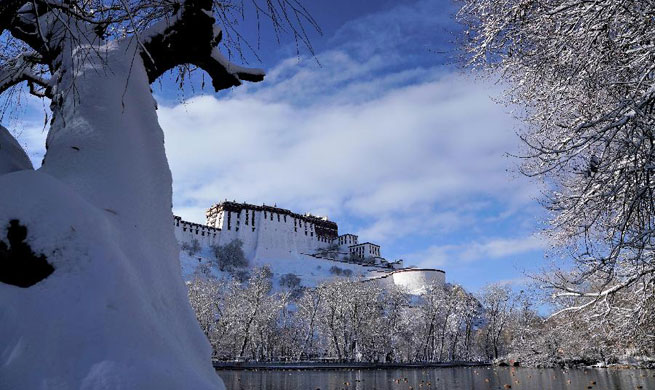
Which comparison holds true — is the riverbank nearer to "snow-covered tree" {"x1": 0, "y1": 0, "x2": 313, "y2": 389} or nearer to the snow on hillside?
"snow-covered tree" {"x1": 0, "y1": 0, "x2": 313, "y2": 389}

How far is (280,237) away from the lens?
100m

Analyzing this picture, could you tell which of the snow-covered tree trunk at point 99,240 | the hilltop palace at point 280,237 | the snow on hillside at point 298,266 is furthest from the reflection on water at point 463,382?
the hilltop palace at point 280,237

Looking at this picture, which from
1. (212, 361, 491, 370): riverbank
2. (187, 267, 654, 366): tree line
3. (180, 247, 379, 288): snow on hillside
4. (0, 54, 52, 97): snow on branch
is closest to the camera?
(0, 54, 52, 97): snow on branch

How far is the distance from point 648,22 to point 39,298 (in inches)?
243

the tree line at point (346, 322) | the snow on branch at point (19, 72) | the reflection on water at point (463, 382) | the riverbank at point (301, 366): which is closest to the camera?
the snow on branch at point (19, 72)

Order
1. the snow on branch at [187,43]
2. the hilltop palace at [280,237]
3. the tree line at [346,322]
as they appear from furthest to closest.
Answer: the hilltop palace at [280,237]
the tree line at [346,322]
the snow on branch at [187,43]

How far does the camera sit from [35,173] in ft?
8.05

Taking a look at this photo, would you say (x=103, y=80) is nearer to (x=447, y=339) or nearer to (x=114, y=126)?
(x=114, y=126)

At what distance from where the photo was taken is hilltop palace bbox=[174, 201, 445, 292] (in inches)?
3558

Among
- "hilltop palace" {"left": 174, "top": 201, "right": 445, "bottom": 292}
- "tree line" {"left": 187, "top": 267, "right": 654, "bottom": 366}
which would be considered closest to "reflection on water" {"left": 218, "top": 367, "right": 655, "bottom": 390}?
"tree line" {"left": 187, "top": 267, "right": 654, "bottom": 366}

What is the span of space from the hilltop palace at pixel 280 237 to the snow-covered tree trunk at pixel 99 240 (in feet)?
285

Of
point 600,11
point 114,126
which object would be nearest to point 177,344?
point 114,126

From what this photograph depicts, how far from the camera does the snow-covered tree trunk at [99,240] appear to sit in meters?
1.96

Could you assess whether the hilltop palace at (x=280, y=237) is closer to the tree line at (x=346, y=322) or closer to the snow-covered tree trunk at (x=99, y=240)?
the tree line at (x=346, y=322)
